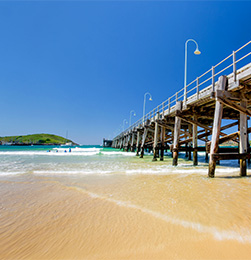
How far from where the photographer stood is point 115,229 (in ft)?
8.17

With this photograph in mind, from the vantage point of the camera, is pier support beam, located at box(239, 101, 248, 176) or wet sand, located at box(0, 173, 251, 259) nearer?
Answer: wet sand, located at box(0, 173, 251, 259)

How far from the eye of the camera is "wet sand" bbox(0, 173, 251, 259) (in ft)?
6.36

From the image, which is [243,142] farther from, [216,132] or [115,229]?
[115,229]

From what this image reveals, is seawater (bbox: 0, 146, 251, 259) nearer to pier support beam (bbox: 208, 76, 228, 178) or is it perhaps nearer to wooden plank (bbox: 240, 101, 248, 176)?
pier support beam (bbox: 208, 76, 228, 178)

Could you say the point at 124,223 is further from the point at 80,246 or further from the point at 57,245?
the point at 57,245

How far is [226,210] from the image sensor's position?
3.07 meters

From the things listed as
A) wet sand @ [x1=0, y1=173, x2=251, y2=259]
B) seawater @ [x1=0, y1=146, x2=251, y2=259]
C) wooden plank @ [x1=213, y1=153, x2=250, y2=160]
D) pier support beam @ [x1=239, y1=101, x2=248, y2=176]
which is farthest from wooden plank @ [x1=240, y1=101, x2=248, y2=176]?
wet sand @ [x1=0, y1=173, x2=251, y2=259]

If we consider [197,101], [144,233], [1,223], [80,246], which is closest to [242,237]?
[144,233]

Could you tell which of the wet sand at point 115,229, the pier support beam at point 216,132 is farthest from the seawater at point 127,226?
the pier support beam at point 216,132

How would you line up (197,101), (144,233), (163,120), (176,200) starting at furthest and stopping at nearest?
1. (163,120)
2. (197,101)
3. (176,200)
4. (144,233)

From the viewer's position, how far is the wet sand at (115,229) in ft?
6.36

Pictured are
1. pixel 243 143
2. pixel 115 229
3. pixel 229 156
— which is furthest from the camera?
pixel 243 143

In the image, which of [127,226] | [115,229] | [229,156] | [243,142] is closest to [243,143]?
[243,142]

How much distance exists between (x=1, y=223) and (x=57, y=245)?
137cm
